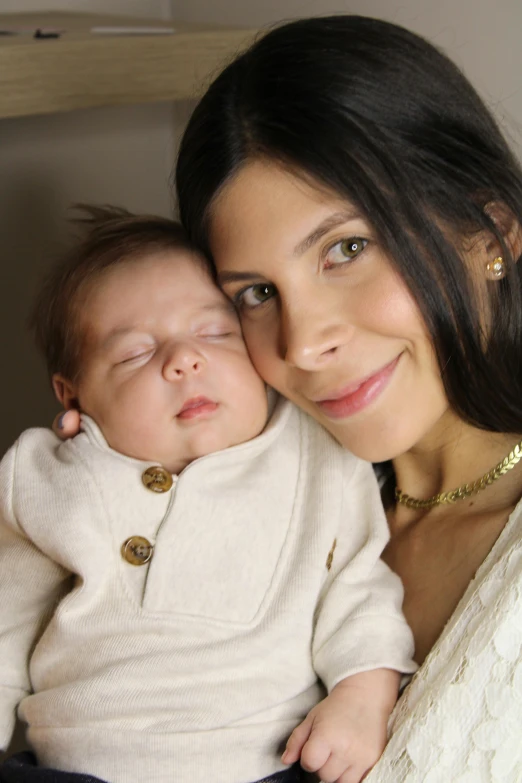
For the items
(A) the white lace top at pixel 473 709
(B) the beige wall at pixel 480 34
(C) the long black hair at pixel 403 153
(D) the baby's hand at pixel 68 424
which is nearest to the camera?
(A) the white lace top at pixel 473 709

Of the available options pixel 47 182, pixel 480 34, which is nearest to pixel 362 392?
pixel 480 34

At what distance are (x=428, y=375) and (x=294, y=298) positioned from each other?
0.22 meters

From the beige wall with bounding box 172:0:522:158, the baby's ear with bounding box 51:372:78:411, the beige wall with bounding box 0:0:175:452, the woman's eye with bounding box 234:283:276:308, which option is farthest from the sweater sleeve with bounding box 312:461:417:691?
the beige wall with bounding box 0:0:175:452

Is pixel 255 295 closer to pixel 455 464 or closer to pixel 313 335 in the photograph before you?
pixel 313 335

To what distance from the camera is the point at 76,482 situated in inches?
56.1

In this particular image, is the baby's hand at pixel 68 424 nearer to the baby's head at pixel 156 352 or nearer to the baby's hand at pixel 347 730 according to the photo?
the baby's head at pixel 156 352

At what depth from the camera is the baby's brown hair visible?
5.13 feet

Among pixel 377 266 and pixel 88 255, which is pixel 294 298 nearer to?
pixel 377 266

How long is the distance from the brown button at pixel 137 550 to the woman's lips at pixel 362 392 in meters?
0.34

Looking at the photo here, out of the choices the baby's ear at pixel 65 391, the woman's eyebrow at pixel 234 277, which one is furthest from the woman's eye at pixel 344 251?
the baby's ear at pixel 65 391

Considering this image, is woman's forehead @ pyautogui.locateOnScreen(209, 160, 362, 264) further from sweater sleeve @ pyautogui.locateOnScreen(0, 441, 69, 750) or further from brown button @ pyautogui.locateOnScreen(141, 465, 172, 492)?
sweater sleeve @ pyautogui.locateOnScreen(0, 441, 69, 750)

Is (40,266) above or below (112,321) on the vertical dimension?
below

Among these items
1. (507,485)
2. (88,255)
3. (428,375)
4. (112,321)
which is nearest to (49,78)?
(88,255)

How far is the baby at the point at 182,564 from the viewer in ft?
4.29
